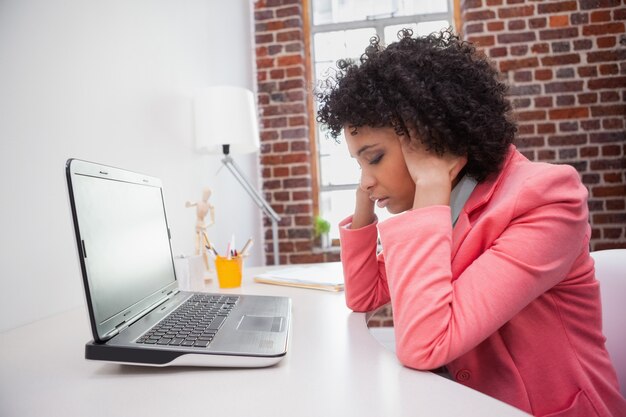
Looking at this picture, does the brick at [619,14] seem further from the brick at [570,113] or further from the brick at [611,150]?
the brick at [611,150]

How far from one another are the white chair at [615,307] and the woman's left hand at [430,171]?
42cm

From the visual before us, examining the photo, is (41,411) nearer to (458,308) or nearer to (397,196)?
(458,308)

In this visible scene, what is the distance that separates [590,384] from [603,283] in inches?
11.6

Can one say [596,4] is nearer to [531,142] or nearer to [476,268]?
[531,142]

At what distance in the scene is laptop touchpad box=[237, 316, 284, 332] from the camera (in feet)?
2.37

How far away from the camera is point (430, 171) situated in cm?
74

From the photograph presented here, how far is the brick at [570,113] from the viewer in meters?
2.45

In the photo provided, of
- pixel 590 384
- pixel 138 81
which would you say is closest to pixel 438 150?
pixel 590 384

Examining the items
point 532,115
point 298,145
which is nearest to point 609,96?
point 532,115

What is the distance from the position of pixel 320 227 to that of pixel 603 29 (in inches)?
78.7

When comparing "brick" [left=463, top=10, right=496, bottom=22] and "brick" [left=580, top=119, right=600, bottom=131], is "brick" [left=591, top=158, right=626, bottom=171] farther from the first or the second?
"brick" [left=463, top=10, right=496, bottom=22]

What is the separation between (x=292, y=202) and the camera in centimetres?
271

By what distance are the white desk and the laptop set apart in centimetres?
3

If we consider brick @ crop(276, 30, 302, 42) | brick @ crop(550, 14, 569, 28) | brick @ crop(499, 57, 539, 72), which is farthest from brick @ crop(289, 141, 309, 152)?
brick @ crop(550, 14, 569, 28)
